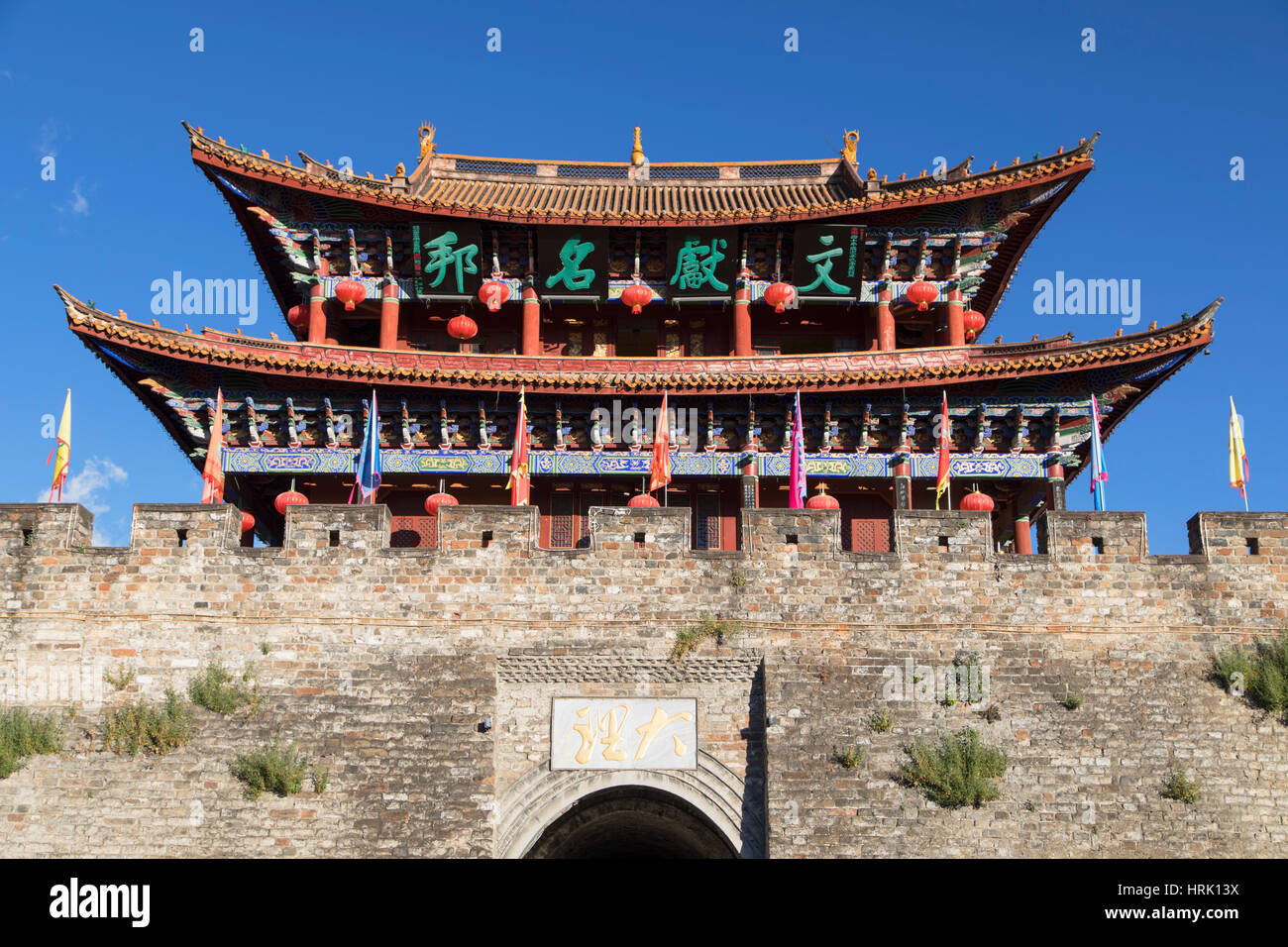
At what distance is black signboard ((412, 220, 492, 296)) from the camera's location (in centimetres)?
2091

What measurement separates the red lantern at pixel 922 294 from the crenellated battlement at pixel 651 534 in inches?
289

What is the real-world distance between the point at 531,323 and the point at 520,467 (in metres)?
3.17

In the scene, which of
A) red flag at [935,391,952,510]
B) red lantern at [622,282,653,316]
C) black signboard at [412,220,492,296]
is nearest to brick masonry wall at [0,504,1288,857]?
red flag at [935,391,952,510]

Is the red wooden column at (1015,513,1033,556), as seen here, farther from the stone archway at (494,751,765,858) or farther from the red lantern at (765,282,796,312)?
the stone archway at (494,751,765,858)

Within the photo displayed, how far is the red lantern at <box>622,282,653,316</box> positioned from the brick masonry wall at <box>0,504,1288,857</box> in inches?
286

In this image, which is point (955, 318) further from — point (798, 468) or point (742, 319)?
point (798, 468)

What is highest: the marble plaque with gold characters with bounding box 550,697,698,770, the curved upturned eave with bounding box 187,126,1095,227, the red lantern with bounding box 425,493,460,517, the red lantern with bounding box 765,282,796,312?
the curved upturned eave with bounding box 187,126,1095,227

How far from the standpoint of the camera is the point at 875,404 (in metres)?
19.9

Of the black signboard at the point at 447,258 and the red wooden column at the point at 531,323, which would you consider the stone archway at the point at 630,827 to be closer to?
the red wooden column at the point at 531,323

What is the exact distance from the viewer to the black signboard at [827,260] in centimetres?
2108

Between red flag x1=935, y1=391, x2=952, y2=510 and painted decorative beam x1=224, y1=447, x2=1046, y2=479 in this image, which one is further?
painted decorative beam x1=224, y1=447, x2=1046, y2=479

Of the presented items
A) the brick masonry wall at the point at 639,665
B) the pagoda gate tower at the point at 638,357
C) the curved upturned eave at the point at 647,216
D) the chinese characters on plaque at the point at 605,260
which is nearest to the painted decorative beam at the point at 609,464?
the pagoda gate tower at the point at 638,357
